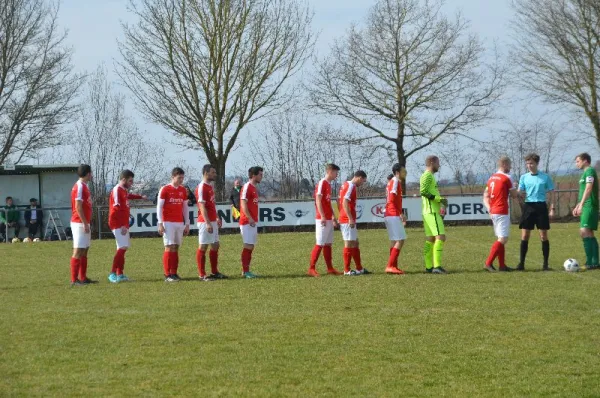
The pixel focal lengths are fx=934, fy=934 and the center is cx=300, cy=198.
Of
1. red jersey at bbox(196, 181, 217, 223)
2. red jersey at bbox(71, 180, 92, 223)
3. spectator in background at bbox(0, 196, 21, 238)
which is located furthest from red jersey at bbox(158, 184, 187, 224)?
spectator in background at bbox(0, 196, 21, 238)

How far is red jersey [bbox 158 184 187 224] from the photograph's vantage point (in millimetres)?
15219

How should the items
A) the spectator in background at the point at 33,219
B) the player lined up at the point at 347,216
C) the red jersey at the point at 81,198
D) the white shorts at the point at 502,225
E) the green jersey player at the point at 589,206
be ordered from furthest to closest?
1. the spectator in background at the point at 33,219
2. the green jersey player at the point at 589,206
3. the white shorts at the point at 502,225
4. the player lined up at the point at 347,216
5. the red jersey at the point at 81,198

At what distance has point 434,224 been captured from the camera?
15383mm

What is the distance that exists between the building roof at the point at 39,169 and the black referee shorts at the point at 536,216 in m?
21.1

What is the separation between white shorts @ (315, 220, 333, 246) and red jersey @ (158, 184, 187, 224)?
2317mm

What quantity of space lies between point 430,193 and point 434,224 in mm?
515

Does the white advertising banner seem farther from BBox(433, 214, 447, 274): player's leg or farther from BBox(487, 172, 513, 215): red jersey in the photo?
BBox(433, 214, 447, 274): player's leg

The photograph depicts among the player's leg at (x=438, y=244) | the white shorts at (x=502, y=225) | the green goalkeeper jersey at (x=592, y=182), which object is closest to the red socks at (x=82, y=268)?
the player's leg at (x=438, y=244)

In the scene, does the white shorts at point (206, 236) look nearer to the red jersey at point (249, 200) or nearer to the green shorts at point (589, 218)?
the red jersey at point (249, 200)

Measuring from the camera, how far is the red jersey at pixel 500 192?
51.6 feet

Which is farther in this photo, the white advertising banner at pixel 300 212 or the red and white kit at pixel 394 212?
the white advertising banner at pixel 300 212

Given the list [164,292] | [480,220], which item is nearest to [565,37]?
[480,220]

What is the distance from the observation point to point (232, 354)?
8.48m

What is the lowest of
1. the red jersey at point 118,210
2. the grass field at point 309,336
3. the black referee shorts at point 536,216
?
the grass field at point 309,336
